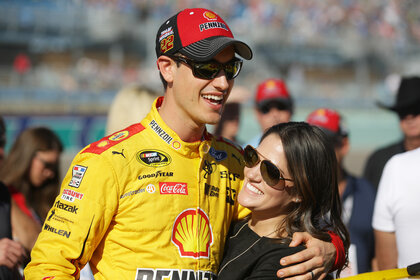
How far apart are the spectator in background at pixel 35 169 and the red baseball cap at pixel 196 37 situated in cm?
225

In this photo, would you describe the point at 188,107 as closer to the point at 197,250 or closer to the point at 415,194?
the point at 197,250

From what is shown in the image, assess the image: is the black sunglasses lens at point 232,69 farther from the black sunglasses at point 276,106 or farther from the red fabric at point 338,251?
the black sunglasses at point 276,106

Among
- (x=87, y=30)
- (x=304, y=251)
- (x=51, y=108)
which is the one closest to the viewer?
(x=304, y=251)

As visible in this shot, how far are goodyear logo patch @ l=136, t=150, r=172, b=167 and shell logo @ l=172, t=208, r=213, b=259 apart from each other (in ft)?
0.75

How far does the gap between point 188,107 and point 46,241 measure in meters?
0.80

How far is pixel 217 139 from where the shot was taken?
9.14 ft

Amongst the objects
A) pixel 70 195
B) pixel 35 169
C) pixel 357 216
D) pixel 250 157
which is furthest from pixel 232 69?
pixel 35 169

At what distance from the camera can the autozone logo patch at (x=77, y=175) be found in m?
2.17

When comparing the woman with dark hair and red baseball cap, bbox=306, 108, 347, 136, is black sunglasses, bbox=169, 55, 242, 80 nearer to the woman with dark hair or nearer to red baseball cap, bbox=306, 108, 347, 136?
the woman with dark hair

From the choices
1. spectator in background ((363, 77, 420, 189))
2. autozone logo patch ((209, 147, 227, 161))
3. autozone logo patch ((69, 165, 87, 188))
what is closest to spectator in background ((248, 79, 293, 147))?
spectator in background ((363, 77, 420, 189))

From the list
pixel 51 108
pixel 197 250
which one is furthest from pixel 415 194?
pixel 51 108

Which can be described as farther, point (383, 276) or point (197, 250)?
point (197, 250)

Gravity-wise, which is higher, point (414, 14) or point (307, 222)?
point (414, 14)

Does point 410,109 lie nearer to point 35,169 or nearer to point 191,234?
point 191,234
